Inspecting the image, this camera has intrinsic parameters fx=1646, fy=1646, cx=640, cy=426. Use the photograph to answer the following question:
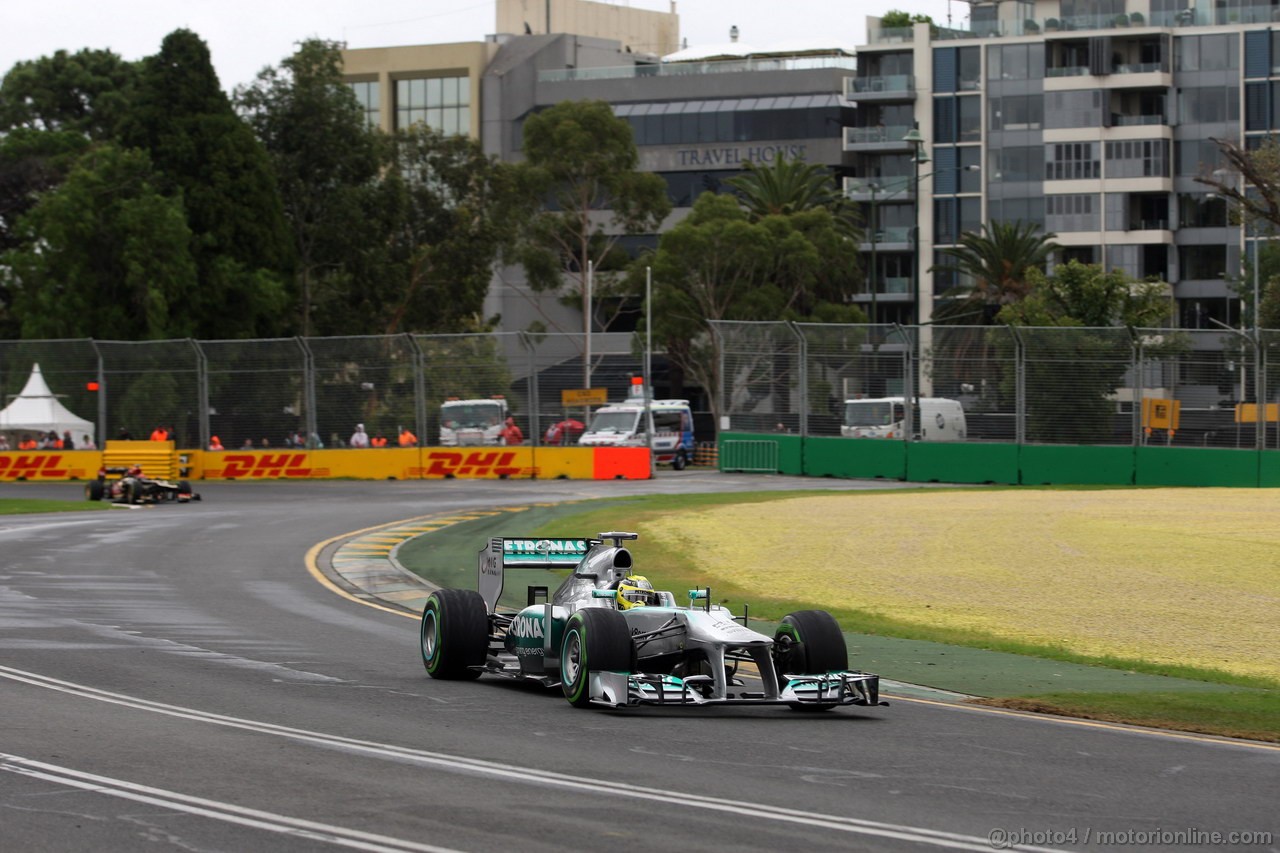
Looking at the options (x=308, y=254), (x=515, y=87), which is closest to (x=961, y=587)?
(x=308, y=254)

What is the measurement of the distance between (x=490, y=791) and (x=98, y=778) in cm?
235

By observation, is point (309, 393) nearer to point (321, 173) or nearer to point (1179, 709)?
point (321, 173)

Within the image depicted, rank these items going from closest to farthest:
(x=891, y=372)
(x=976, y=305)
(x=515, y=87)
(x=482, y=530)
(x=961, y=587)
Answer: (x=961, y=587)
(x=482, y=530)
(x=891, y=372)
(x=976, y=305)
(x=515, y=87)

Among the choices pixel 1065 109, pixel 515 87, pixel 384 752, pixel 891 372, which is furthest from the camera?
pixel 515 87

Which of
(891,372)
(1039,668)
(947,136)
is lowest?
(1039,668)

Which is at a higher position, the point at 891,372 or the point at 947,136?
the point at 947,136

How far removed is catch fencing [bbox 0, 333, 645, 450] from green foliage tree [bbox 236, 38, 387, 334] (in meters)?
26.7

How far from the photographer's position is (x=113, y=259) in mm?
63406

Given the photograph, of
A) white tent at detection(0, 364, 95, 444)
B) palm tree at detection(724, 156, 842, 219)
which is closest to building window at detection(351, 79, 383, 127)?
palm tree at detection(724, 156, 842, 219)

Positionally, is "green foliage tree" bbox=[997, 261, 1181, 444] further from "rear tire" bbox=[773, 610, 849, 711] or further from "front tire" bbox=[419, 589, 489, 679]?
"rear tire" bbox=[773, 610, 849, 711]

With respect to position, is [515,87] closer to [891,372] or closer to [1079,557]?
[891,372]

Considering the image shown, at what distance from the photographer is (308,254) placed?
78250 mm

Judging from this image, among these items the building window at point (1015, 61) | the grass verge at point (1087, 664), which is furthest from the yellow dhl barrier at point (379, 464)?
the building window at point (1015, 61)

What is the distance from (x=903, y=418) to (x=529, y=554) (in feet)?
107
